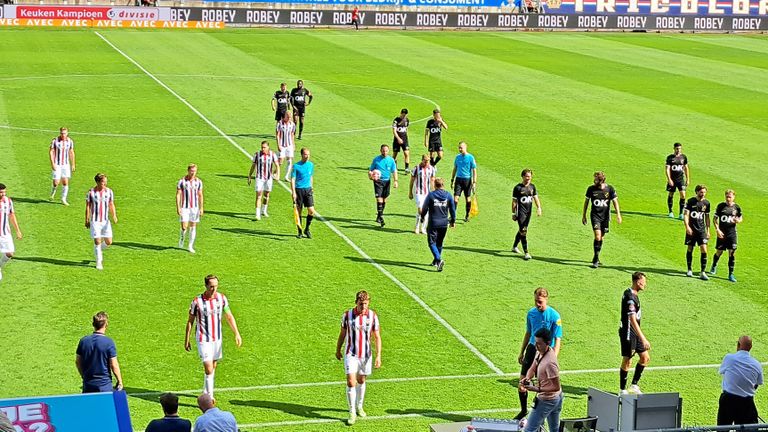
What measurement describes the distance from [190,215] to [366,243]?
3887 mm

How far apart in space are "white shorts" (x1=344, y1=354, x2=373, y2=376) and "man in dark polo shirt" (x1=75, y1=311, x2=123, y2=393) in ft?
10.2

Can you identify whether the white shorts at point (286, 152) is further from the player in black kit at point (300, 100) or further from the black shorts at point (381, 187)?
the black shorts at point (381, 187)

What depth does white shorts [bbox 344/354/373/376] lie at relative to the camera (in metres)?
16.6

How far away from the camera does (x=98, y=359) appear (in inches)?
611

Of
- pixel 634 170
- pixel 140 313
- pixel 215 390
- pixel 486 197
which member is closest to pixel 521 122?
pixel 634 170

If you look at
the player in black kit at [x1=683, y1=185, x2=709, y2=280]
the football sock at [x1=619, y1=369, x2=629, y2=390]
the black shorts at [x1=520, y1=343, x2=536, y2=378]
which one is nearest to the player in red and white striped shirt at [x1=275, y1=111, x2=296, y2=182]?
the player in black kit at [x1=683, y1=185, x2=709, y2=280]

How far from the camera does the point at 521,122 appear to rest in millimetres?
41625

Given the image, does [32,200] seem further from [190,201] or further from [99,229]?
[99,229]

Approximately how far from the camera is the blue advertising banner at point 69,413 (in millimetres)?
13352

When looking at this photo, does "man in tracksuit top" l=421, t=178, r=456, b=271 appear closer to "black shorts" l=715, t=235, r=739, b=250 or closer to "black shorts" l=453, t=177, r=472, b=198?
"black shorts" l=453, t=177, r=472, b=198

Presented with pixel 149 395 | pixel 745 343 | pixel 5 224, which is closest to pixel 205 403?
pixel 149 395

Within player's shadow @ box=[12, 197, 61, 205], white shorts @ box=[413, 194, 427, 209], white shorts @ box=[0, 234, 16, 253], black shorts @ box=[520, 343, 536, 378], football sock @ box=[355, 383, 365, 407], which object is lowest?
player's shadow @ box=[12, 197, 61, 205]

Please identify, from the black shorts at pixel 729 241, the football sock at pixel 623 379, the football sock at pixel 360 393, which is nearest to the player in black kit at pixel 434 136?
the black shorts at pixel 729 241

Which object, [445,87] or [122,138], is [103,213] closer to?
[122,138]
